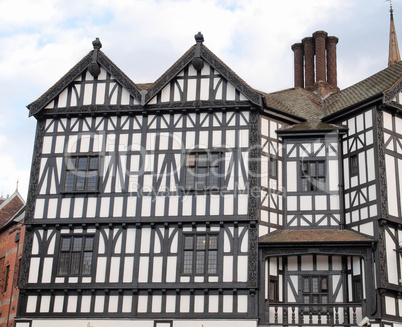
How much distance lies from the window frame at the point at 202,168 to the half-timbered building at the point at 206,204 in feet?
0.17

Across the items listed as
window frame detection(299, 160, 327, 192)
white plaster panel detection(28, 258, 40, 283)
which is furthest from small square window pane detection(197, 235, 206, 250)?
white plaster panel detection(28, 258, 40, 283)

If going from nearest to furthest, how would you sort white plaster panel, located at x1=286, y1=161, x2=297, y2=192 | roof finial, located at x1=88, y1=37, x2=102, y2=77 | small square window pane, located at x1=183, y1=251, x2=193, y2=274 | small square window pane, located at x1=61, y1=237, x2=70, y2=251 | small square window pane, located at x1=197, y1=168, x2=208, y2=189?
1. small square window pane, located at x1=183, y1=251, x2=193, y2=274
2. small square window pane, located at x1=197, y1=168, x2=208, y2=189
3. small square window pane, located at x1=61, y1=237, x2=70, y2=251
4. white plaster panel, located at x1=286, y1=161, x2=297, y2=192
5. roof finial, located at x1=88, y1=37, x2=102, y2=77

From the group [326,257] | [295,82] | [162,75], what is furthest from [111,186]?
[295,82]

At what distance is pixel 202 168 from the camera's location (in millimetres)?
28859

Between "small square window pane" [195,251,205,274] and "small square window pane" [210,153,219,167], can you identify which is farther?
"small square window pane" [210,153,219,167]

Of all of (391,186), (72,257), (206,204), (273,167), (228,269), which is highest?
(273,167)

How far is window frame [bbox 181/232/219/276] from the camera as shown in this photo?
27.3 metres

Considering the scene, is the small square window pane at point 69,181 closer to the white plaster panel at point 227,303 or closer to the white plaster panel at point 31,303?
the white plaster panel at point 31,303

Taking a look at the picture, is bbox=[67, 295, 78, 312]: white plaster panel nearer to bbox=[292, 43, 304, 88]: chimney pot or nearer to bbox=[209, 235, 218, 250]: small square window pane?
bbox=[209, 235, 218, 250]: small square window pane

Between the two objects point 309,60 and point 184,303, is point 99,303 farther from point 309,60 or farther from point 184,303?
point 309,60

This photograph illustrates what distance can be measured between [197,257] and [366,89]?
35.2ft

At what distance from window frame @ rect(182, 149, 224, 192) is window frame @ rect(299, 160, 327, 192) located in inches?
142

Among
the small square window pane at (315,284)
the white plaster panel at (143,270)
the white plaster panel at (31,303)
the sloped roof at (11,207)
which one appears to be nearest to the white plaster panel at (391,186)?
the small square window pane at (315,284)

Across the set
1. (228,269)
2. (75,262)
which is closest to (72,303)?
(75,262)
